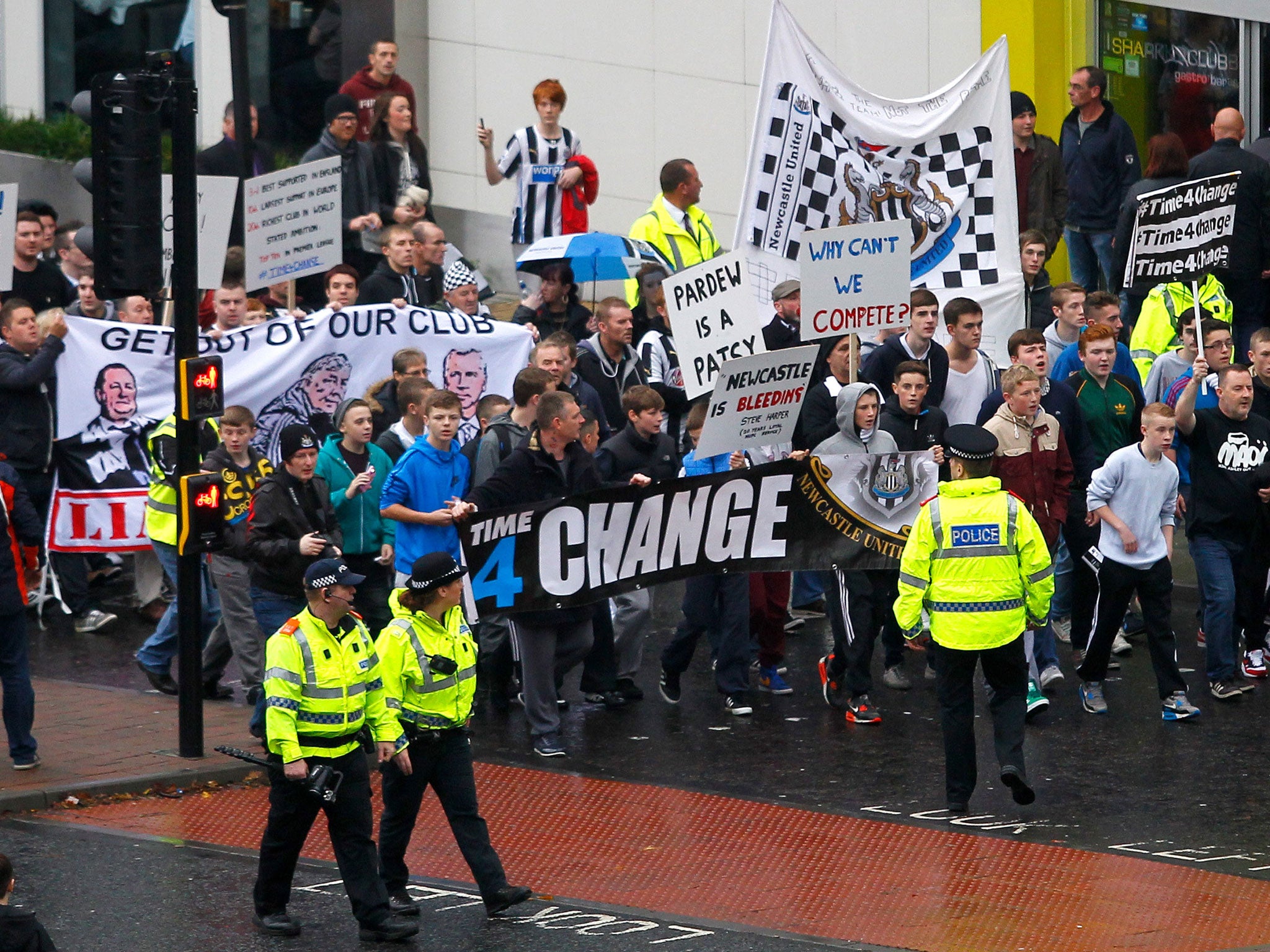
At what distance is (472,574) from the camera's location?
11555 millimetres

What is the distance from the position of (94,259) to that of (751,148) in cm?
554

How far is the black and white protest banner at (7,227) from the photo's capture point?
14086 mm

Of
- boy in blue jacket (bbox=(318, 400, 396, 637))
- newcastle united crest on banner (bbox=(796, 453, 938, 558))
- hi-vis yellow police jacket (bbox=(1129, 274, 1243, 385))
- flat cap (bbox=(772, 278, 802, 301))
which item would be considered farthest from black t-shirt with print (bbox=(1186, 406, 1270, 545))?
boy in blue jacket (bbox=(318, 400, 396, 637))

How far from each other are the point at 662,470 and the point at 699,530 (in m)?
0.49

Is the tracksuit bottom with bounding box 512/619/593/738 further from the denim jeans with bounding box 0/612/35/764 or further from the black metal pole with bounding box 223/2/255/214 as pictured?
the black metal pole with bounding box 223/2/255/214

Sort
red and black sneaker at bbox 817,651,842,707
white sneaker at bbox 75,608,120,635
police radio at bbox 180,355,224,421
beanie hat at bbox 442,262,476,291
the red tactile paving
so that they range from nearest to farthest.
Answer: the red tactile paving → police radio at bbox 180,355,224,421 → red and black sneaker at bbox 817,651,842,707 → white sneaker at bbox 75,608,120,635 → beanie hat at bbox 442,262,476,291

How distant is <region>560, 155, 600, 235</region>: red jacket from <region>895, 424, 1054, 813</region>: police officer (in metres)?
8.94

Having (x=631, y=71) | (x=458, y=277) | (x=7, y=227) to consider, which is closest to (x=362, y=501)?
(x=7, y=227)

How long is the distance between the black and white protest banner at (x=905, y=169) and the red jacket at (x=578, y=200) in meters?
3.09

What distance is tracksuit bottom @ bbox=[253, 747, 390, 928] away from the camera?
8.06 m

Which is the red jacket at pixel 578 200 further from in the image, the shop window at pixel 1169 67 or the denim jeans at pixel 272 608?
the denim jeans at pixel 272 608

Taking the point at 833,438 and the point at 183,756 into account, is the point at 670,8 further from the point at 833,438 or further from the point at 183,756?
the point at 183,756

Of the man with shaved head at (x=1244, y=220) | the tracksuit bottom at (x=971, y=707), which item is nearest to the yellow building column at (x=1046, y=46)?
the man with shaved head at (x=1244, y=220)

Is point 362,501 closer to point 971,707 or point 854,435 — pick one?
point 854,435
